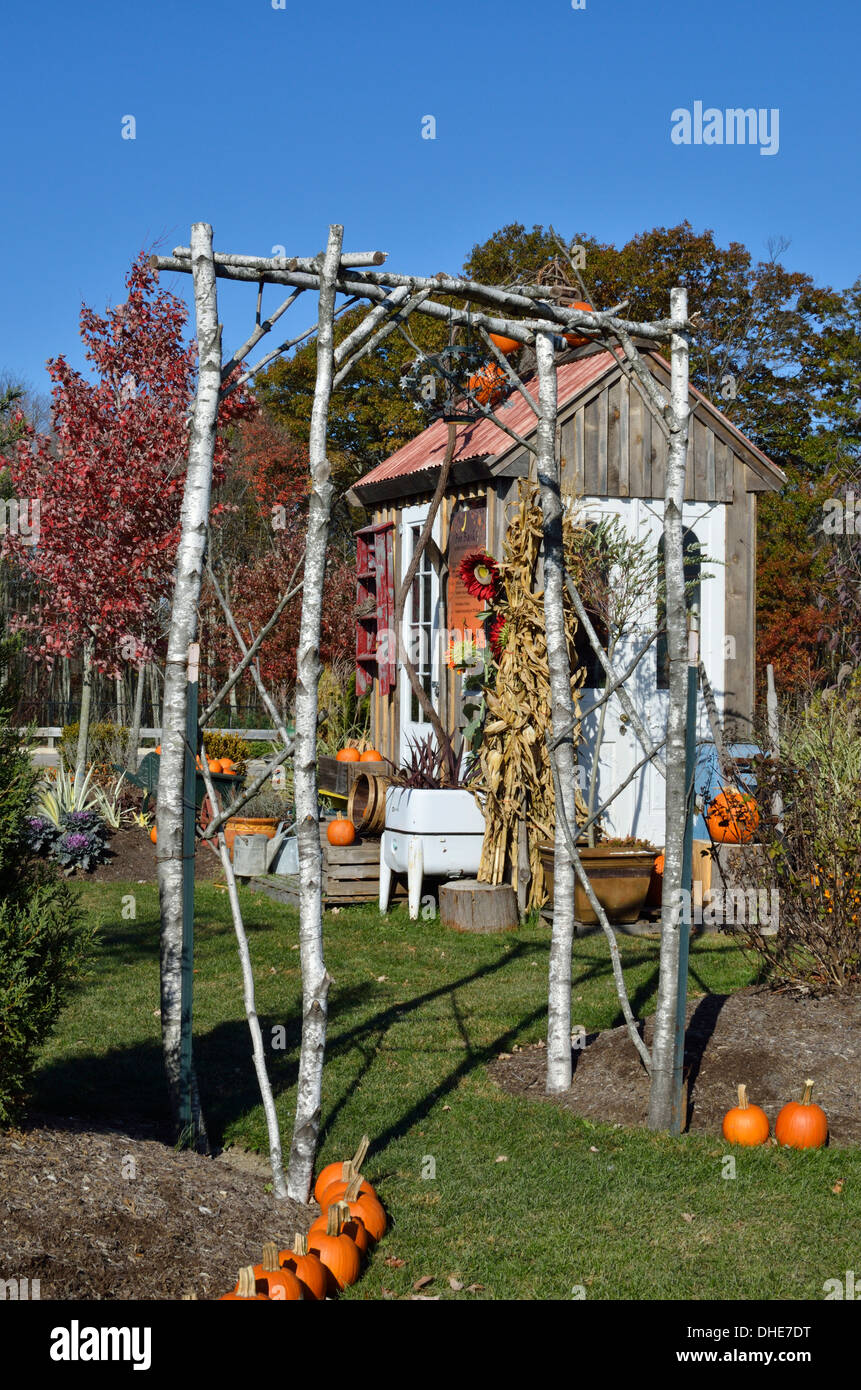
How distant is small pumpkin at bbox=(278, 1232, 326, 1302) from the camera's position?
3.30 metres

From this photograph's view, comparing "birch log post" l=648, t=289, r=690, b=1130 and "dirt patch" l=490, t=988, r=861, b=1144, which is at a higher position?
"birch log post" l=648, t=289, r=690, b=1130

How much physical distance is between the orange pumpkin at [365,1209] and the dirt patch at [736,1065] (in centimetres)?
137

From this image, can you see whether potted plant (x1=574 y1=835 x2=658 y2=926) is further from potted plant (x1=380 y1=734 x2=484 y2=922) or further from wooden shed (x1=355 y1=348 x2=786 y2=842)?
wooden shed (x1=355 y1=348 x2=786 y2=842)

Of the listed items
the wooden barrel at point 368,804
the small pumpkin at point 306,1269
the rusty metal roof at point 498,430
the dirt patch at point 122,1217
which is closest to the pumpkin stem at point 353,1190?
the dirt patch at point 122,1217

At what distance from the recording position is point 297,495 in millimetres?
25875

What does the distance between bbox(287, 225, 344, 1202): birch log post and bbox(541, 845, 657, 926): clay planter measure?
470 cm

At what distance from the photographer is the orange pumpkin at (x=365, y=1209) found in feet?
12.5

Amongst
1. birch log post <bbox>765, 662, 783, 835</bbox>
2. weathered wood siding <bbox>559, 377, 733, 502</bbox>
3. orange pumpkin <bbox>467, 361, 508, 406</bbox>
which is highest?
orange pumpkin <bbox>467, 361, 508, 406</bbox>

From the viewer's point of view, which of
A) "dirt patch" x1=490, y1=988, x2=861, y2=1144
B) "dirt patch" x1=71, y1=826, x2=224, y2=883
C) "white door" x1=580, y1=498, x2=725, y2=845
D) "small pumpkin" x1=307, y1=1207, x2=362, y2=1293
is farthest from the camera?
"dirt patch" x1=71, y1=826, x2=224, y2=883

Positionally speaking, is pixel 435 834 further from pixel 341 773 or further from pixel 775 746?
pixel 775 746

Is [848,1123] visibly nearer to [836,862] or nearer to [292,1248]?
[836,862]

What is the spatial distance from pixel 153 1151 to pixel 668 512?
3095 millimetres

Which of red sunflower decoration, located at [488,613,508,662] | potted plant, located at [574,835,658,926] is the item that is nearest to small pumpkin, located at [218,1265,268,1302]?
potted plant, located at [574,835,658,926]
